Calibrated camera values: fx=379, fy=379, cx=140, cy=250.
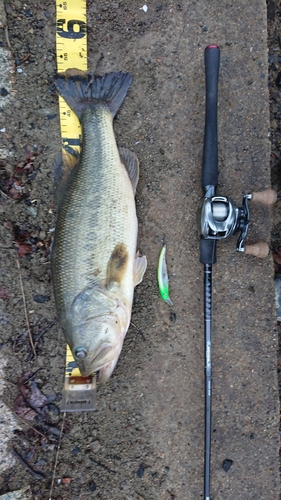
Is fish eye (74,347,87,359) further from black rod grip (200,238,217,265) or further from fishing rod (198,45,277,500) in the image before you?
black rod grip (200,238,217,265)

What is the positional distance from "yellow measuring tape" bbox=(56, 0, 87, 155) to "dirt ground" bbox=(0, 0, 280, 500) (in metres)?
0.07

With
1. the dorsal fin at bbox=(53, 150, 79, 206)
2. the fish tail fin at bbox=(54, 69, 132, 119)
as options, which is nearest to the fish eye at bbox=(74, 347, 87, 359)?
the dorsal fin at bbox=(53, 150, 79, 206)

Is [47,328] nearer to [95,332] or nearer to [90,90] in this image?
[95,332]

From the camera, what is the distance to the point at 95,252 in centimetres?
257

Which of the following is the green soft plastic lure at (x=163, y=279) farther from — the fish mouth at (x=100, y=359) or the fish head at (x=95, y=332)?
the fish mouth at (x=100, y=359)

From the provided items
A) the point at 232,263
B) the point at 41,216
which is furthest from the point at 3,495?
the point at 232,263

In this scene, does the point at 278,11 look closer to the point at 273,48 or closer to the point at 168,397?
the point at 273,48

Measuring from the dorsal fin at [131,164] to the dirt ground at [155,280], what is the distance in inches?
6.2

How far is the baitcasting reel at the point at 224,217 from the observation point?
259 centimetres

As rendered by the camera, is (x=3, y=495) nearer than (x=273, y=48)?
Yes

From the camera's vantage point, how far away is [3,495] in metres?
2.89

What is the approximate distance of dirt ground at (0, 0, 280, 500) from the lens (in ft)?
Result: 9.77

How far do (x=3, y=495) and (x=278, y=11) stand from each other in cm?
454

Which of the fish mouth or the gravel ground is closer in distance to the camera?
the fish mouth
